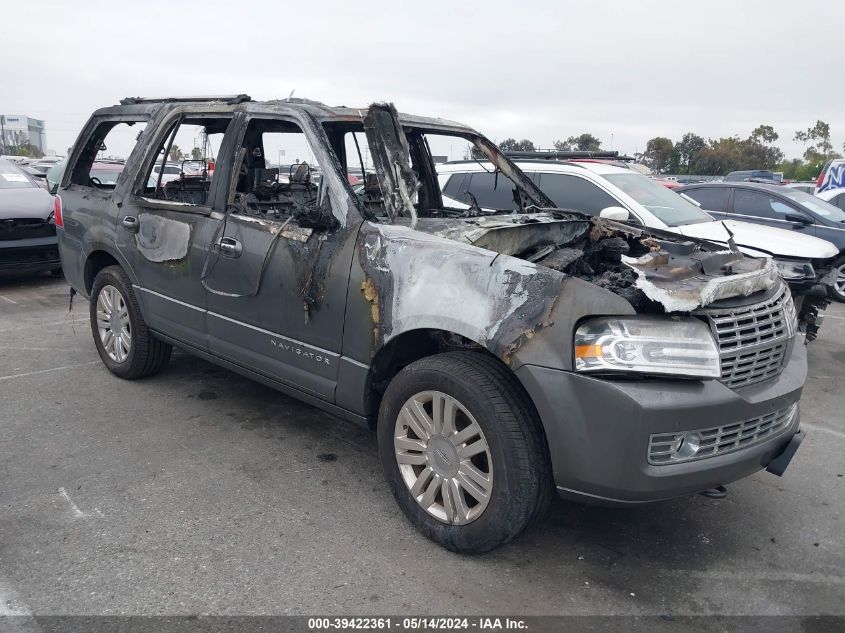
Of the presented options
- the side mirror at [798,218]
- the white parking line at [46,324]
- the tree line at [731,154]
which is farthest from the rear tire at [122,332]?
the tree line at [731,154]

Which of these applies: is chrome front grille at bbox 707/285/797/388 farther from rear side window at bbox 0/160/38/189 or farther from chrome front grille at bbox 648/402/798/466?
rear side window at bbox 0/160/38/189

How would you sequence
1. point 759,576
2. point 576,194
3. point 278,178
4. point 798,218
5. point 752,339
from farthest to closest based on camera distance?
point 798,218
point 576,194
point 278,178
point 759,576
point 752,339

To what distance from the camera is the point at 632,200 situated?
6777mm

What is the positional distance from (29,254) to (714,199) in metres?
8.87

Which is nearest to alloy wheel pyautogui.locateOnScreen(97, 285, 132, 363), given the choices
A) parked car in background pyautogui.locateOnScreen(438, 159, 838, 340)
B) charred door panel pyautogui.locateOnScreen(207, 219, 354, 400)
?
charred door panel pyautogui.locateOnScreen(207, 219, 354, 400)

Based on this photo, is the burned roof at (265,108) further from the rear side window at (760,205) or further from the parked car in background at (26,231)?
the rear side window at (760,205)

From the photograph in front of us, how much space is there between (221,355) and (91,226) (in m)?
1.73

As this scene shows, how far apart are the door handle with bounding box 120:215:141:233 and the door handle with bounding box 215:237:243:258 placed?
95 cm

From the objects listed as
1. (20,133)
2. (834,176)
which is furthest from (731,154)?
(20,133)

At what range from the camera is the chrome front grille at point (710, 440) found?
8.29 ft

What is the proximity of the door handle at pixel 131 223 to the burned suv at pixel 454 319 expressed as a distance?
32mm

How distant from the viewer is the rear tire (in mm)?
4770

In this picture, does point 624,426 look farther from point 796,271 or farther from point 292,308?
point 796,271

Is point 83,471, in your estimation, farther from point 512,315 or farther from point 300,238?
point 512,315
